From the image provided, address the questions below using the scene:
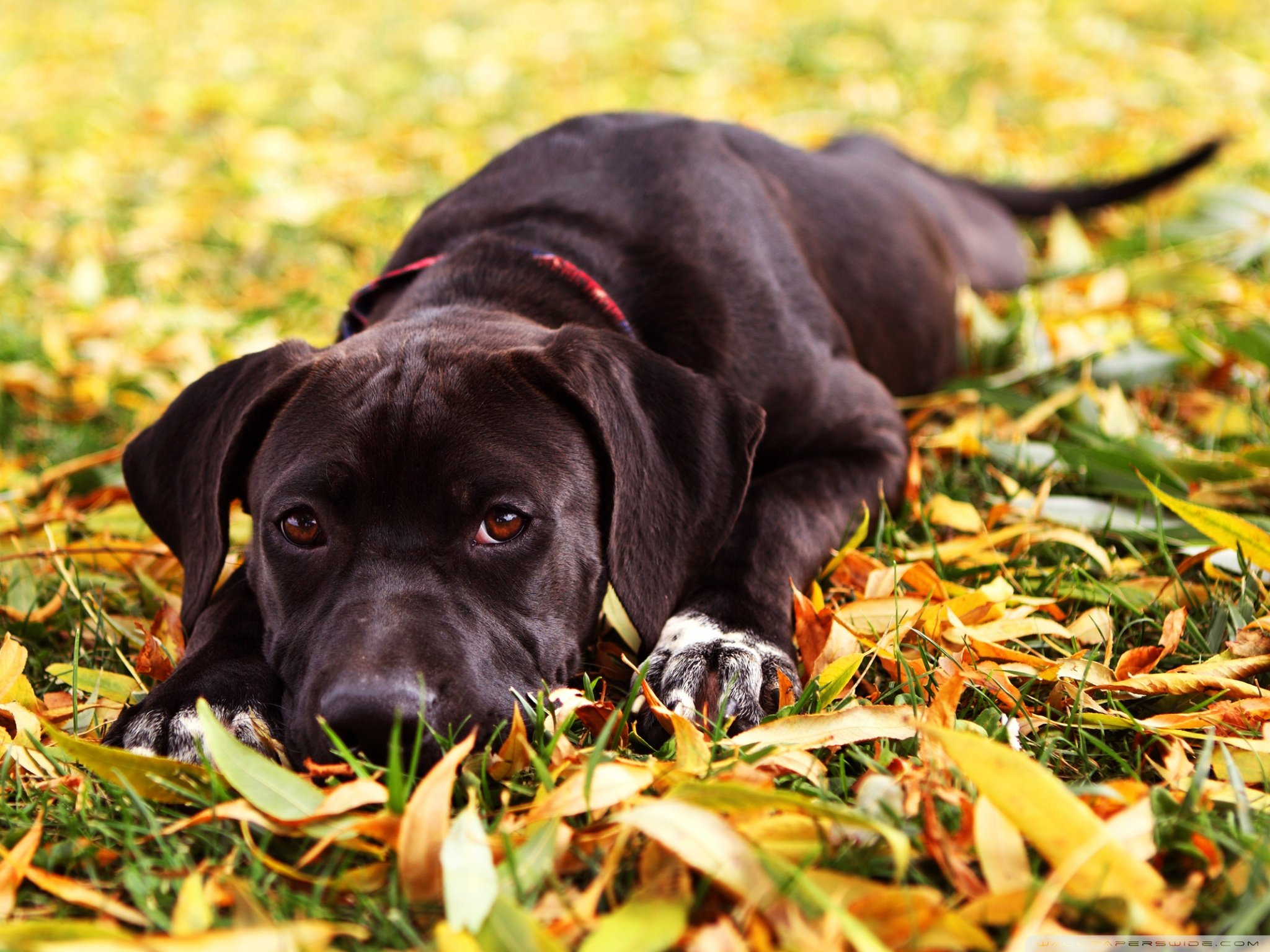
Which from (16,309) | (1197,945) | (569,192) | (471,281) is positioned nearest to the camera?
(1197,945)

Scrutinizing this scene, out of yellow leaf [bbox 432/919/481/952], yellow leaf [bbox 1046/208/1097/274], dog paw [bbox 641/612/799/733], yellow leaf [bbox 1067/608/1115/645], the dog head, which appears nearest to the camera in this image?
yellow leaf [bbox 432/919/481/952]

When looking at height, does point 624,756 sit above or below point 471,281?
below

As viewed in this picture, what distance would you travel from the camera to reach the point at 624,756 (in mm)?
2311

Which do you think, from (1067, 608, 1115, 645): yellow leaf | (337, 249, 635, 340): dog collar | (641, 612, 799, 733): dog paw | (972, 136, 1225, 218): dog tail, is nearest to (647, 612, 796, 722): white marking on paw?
(641, 612, 799, 733): dog paw

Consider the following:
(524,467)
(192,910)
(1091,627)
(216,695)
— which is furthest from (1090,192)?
(192,910)

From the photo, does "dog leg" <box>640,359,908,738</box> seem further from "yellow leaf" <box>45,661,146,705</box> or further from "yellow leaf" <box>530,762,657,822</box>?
"yellow leaf" <box>45,661,146,705</box>

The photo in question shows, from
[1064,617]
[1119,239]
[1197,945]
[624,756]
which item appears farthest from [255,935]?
[1119,239]

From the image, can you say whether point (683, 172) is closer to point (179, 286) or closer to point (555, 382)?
point (555, 382)

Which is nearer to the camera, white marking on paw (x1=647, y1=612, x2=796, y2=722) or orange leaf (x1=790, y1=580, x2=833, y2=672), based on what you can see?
white marking on paw (x1=647, y1=612, x2=796, y2=722)

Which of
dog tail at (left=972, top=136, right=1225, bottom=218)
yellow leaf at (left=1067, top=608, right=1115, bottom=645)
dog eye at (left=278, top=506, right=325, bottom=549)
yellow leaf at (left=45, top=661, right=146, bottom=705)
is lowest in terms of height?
dog tail at (left=972, top=136, right=1225, bottom=218)

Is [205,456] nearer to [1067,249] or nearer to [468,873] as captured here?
[468,873]

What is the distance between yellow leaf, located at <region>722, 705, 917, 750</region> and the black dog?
176 mm

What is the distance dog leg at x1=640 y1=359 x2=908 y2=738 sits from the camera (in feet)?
8.41

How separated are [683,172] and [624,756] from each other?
82.8 inches
